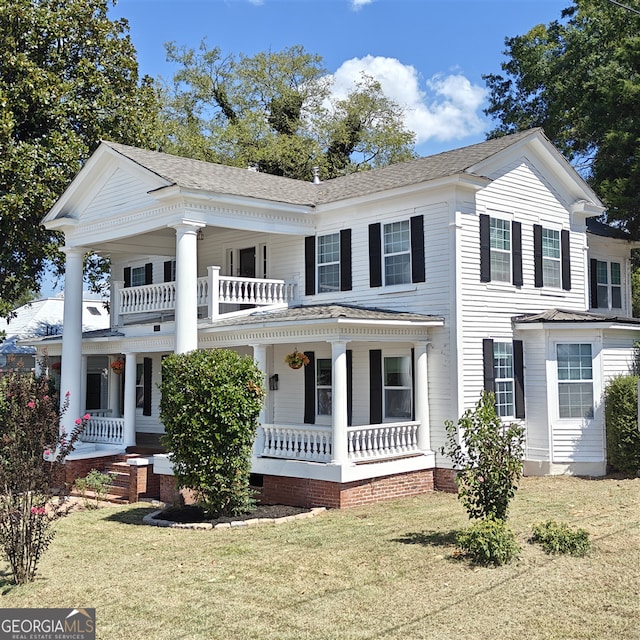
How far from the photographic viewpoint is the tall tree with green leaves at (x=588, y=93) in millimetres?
23422

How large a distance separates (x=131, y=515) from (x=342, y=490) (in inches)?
168

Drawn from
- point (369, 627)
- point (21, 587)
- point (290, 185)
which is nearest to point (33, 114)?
point (290, 185)

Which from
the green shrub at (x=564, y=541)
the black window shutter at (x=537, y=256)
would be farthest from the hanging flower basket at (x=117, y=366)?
the green shrub at (x=564, y=541)

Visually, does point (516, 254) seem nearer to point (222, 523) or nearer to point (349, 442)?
point (349, 442)

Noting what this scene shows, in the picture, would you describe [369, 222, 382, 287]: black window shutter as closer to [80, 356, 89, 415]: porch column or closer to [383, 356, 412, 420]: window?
[383, 356, 412, 420]: window

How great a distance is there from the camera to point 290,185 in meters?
22.1

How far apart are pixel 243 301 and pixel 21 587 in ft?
33.8

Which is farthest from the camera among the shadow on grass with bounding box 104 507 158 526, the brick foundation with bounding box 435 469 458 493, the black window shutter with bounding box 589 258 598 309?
the black window shutter with bounding box 589 258 598 309

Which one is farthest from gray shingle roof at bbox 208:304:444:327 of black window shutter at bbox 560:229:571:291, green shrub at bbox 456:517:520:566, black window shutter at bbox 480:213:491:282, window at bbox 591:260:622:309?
window at bbox 591:260:622:309

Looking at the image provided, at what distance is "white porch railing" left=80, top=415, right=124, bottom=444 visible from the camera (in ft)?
66.3

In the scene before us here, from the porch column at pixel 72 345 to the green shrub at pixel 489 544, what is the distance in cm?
1344

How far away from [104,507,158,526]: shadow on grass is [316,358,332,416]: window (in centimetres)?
511

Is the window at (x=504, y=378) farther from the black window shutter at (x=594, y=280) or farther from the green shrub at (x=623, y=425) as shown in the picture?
the black window shutter at (x=594, y=280)

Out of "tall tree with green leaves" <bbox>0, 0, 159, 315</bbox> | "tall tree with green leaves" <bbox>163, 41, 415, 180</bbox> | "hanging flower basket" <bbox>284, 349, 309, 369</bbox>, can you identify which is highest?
"tall tree with green leaves" <bbox>163, 41, 415, 180</bbox>
